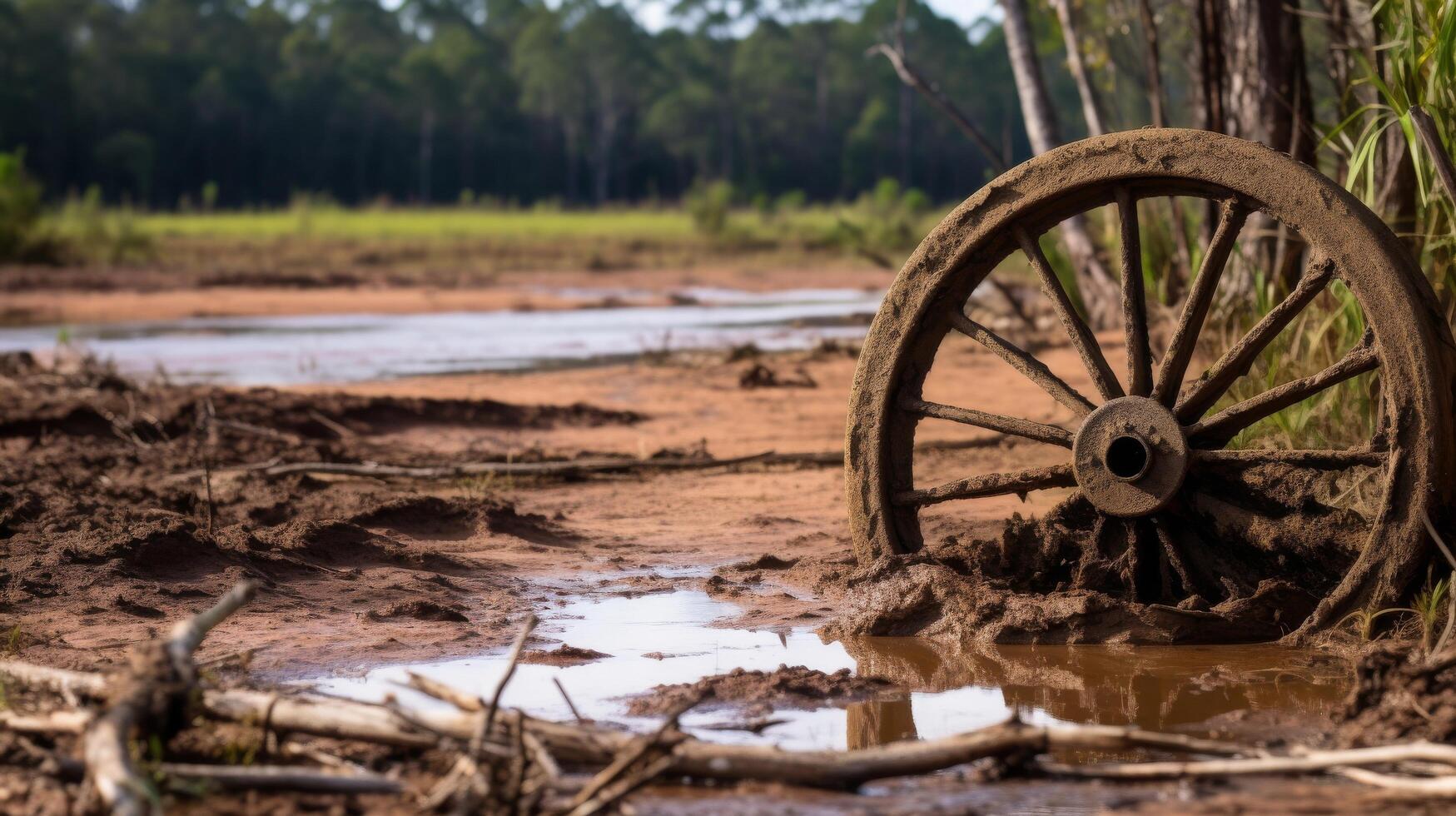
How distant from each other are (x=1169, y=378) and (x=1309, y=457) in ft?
1.35

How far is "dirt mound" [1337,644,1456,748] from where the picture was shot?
310cm

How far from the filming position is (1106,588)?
4.37 metres

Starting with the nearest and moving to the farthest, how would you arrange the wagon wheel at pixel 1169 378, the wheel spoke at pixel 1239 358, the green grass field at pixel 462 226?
1. the wagon wheel at pixel 1169 378
2. the wheel spoke at pixel 1239 358
3. the green grass field at pixel 462 226

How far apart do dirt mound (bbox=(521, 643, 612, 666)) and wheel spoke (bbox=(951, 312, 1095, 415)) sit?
53.5 inches

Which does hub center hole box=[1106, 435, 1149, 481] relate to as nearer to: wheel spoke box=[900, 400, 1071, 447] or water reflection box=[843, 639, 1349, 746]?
wheel spoke box=[900, 400, 1071, 447]

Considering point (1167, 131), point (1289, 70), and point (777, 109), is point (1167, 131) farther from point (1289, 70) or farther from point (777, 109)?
point (777, 109)

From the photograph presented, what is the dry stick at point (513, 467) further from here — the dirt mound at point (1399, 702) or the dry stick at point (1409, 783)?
the dry stick at point (1409, 783)

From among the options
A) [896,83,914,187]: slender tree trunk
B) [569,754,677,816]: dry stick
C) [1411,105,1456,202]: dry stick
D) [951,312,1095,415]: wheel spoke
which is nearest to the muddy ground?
[569,754,677,816]: dry stick

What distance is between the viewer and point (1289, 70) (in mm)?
6199

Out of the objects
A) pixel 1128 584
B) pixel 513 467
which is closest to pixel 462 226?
pixel 513 467

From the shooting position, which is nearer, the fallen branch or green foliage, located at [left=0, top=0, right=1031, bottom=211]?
the fallen branch

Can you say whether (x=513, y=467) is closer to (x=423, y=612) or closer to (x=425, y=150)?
(x=423, y=612)

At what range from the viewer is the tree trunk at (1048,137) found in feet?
35.5

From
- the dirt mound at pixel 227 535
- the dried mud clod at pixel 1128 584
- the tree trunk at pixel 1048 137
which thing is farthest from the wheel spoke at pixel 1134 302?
the tree trunk at pixel 1048 137
